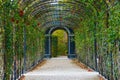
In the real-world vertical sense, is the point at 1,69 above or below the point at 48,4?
below

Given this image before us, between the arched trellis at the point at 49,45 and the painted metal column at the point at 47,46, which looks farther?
the painted metal column at the point at 47,46

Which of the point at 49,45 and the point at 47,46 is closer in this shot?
the point at 49,45

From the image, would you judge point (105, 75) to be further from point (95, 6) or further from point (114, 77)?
point (95, 6)

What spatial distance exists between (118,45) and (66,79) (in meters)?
4.13

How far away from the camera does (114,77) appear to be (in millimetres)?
10469

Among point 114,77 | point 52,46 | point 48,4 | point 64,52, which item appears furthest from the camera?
point 64,52

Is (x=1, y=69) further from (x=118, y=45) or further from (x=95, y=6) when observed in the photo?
(x=95, y=6)

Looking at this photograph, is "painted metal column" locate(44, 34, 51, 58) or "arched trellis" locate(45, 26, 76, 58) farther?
"painted metal column" locate(44, 34, 51, 58)

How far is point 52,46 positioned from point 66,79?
23.7 metres

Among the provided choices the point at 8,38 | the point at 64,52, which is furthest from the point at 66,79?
the point at 64,52

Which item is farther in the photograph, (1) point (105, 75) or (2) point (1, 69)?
(1) point (105, 75)

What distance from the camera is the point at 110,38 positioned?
9.01 meters

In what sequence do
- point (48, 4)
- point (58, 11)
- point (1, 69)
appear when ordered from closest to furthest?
point (1, 69) → point (48, 4) → point (58, 11)

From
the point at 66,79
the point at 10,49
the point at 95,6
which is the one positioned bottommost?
the point at 66,79
